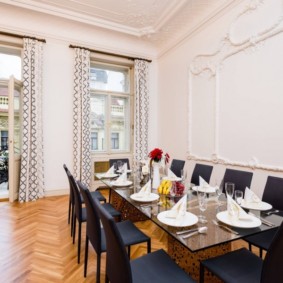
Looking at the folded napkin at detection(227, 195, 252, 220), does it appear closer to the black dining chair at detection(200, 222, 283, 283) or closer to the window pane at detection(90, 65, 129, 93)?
the black dining chair at detection(200, 222, 283, 283)

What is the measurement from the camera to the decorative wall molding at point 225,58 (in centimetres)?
277

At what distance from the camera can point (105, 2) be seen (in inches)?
149

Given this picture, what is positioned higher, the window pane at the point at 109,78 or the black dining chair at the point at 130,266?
the window pane at the point at 109,78

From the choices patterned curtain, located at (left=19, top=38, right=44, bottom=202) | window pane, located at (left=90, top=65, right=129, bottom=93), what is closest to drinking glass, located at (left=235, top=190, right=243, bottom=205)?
patterned curtain, located at (left=19, top=38, right=44, bottom=202)

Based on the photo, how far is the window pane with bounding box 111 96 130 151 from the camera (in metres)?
5.35

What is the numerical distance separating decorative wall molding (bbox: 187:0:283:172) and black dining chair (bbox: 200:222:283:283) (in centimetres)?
167

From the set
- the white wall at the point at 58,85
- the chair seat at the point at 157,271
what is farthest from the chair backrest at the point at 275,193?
the white wall at the point at 58,85

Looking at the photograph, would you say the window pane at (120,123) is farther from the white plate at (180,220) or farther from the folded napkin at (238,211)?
the folded napkin at (238,211)

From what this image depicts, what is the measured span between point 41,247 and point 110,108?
11.5ft

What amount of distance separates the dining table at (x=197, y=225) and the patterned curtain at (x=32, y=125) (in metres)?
2.63

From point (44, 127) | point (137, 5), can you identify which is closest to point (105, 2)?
point (137, 5)

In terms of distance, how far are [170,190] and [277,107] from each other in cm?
181

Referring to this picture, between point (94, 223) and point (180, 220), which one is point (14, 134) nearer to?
point (94, 223)

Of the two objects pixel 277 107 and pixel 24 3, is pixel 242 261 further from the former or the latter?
pixel 24 3
